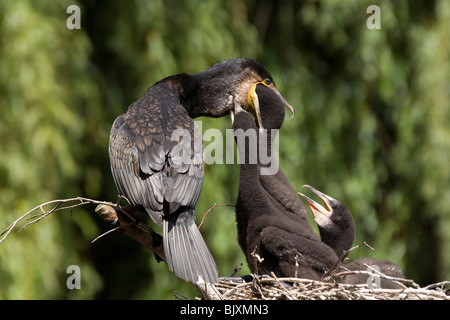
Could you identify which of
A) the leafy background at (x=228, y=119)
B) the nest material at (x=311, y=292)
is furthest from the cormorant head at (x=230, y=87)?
the leafy background at (x=228, y=119)

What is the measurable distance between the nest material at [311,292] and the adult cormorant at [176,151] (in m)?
0.16

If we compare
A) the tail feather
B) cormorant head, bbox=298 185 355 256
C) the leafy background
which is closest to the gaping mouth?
cormorant head, bbox=298 185 355 256

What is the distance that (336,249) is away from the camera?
11.8ft

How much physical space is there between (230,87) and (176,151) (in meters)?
0.63

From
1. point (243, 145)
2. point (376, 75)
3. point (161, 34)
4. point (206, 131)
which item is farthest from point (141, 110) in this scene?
point (376, 75)

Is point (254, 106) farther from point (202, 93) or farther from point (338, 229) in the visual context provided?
point (338, 229)

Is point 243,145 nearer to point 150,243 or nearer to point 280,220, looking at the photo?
point 280,220

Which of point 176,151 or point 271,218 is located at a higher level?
point 176,151

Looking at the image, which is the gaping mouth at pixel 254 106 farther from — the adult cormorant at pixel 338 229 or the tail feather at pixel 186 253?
the tail feather at pixel 186 253

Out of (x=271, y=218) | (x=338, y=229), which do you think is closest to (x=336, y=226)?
(x=338, y=229)

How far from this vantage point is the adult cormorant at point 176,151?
296 cm

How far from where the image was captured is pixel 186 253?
293 cm

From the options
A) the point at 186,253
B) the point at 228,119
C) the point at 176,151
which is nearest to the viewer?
the point at 186,253

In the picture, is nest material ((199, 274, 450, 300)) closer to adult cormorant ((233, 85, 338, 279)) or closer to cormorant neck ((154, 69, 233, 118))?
adult cormorant ((233, 85, 338, 279))
